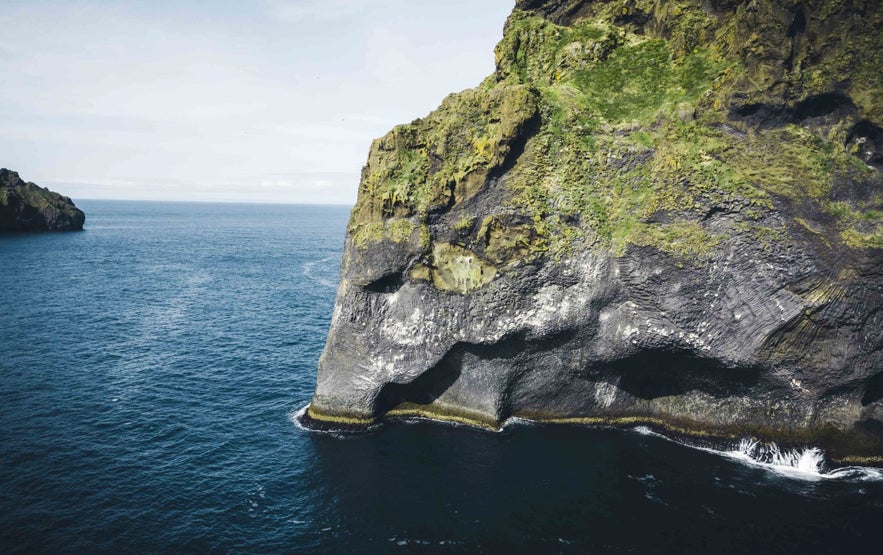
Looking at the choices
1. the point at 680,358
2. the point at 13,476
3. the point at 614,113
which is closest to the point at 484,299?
the point at 680,358

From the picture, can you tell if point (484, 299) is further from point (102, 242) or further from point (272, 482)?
point (102, 242)

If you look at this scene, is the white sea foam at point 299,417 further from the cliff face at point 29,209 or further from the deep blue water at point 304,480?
the cliff face at point 29,209

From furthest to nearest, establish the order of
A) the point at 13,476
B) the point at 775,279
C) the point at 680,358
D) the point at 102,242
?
the point at 102,242, the point at 680,358, the point at 775,279, the point at 13,476

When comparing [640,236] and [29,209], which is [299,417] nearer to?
[640,236]

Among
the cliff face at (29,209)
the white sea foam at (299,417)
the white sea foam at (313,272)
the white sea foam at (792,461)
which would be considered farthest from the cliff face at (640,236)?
the cliff face at (29,209)

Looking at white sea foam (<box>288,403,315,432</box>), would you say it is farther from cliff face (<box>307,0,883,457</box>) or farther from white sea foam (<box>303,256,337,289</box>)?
white sea foam (<box>303,256,337,289</box>)
